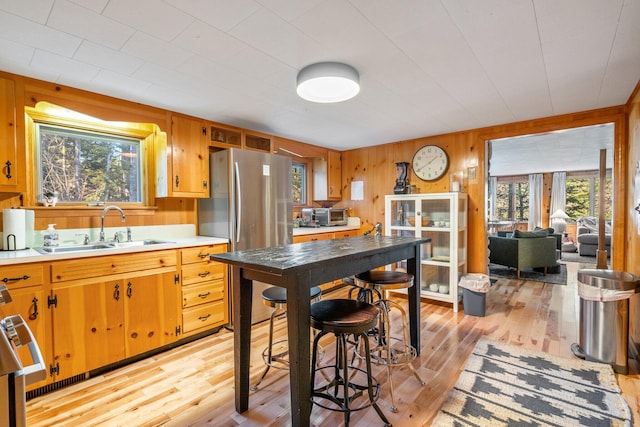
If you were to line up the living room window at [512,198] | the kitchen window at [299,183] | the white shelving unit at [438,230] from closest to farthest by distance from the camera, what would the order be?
1. the white shelving unit at [438,230]
2. the kitchen window at [299,183]
3. the living room window at [512,198]

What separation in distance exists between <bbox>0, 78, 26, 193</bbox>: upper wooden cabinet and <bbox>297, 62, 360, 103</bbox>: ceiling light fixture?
6.52 feet

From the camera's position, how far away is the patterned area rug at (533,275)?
4.92 meters

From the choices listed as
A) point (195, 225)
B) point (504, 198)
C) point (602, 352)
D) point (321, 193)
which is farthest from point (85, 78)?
point (504, 198)

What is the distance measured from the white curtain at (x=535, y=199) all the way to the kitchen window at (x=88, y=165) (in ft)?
35.7

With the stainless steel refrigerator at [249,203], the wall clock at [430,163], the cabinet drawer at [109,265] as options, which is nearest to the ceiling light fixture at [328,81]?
the stainless steel refrigerator at [249,203]

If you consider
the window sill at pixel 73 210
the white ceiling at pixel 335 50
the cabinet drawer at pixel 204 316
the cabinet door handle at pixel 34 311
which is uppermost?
the white ceiling at pixel 335 50

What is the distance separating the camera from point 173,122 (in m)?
3.01

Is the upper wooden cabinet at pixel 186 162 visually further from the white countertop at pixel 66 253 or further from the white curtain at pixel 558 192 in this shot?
the white curtain at pixel 558 192

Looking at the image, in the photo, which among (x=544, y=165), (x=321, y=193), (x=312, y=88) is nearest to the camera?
(x=312, y=88)

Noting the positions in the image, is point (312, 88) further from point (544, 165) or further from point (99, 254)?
point (544, 165)

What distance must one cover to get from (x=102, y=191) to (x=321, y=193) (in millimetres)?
2889

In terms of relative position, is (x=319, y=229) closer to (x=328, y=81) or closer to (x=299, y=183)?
(x=299, y=183)

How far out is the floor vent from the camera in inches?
79.7

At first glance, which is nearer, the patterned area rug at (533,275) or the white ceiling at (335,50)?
the white ceiling at (335,50)
